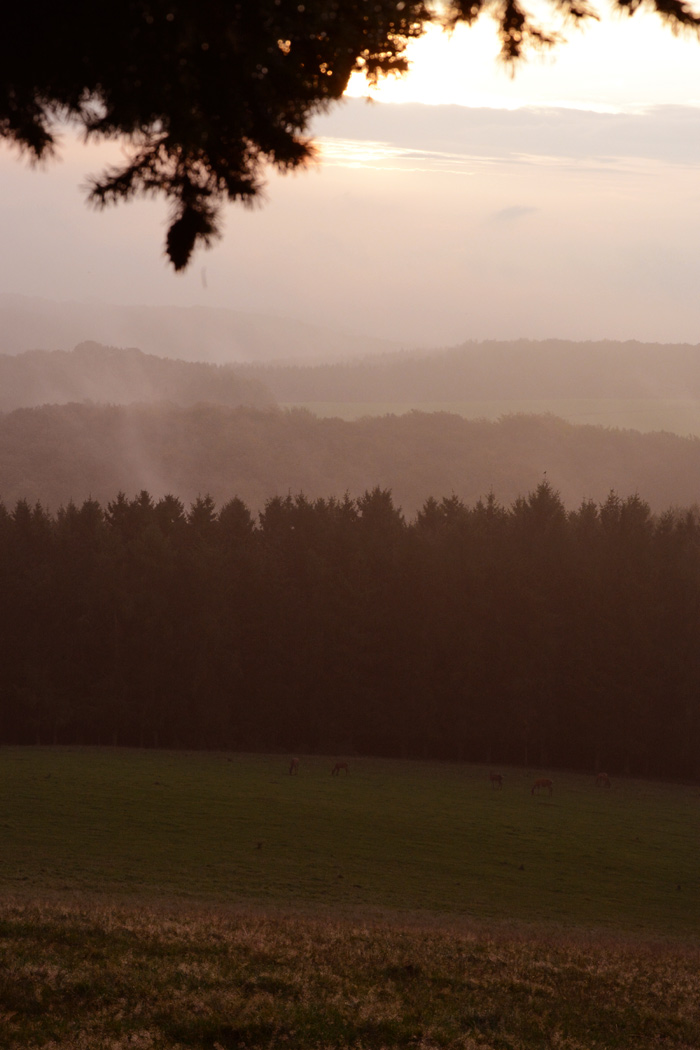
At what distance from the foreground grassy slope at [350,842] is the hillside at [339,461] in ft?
426

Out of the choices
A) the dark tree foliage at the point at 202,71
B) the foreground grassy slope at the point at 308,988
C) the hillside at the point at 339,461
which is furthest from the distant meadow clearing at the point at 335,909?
the hillside at the point at 339,461

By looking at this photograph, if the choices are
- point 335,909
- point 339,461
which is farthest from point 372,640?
point 339,461

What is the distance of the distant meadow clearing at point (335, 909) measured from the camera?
1198 cm

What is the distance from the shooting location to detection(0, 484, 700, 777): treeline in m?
66.9

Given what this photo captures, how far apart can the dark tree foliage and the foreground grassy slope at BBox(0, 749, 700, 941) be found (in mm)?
20223

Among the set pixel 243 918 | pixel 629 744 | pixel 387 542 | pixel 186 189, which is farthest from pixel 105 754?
pixel 186 189

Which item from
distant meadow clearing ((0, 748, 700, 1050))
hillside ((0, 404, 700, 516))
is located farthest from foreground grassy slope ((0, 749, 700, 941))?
hillside ((0, 404, 700, 516))

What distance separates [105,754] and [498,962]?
46228 millimetres

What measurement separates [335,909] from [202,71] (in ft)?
71.0

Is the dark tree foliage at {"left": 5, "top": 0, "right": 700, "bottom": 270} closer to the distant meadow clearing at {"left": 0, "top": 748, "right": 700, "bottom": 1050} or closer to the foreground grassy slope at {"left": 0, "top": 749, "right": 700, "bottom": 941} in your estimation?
the distant meadow clearing at {"left": 0, "top": 748, "right": 700, "bottom": 1050}

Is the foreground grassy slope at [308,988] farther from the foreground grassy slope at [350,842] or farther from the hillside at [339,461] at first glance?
the hillside at [339,461]

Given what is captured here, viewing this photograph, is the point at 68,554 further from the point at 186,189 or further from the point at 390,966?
the point at 186,189

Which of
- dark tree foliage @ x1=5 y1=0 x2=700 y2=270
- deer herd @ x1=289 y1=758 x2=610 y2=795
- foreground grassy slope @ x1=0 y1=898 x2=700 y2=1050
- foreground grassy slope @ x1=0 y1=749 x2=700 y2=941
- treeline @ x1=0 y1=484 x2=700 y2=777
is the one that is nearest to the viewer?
dark tree foliage @ x1=5 y1=0 x2=700 y2=270

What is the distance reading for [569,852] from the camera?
35.8 meters
